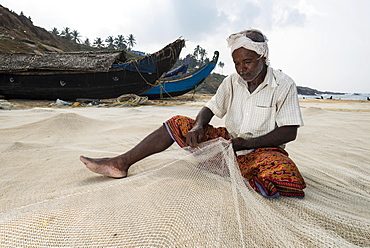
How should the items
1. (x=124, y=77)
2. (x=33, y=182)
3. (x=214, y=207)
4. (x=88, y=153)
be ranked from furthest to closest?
(x=124, y=77) < (x=88, y=153) < (x=33, y=182) < (x=214, y=207)

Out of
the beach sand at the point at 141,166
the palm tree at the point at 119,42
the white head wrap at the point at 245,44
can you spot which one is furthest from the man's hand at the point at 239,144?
the palm tree at the point at 119,42

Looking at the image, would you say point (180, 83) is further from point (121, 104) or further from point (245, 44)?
point (245, 44)

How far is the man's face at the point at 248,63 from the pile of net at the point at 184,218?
0.71 m

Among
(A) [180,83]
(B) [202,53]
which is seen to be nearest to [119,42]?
(B) [202,53]

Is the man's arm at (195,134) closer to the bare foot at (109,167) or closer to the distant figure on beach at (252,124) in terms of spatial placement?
the distant figure on beach at (252,124)

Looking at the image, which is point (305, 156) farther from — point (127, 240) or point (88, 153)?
point (88, 153)

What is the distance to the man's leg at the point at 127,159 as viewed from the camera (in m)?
1.41

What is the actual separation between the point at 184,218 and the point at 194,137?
0.70 m

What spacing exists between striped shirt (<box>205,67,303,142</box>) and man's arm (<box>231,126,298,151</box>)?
0.05 metres

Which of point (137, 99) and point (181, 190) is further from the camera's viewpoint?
point (137, 99)

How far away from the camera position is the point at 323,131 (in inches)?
119

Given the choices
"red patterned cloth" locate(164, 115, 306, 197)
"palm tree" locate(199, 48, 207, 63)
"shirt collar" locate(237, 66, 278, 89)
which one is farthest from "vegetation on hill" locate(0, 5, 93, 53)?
"palm tree" locate(199, 48, 207, 63)

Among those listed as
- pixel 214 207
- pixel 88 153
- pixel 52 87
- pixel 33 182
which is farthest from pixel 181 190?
pixel 52 87

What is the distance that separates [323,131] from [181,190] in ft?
9.34
